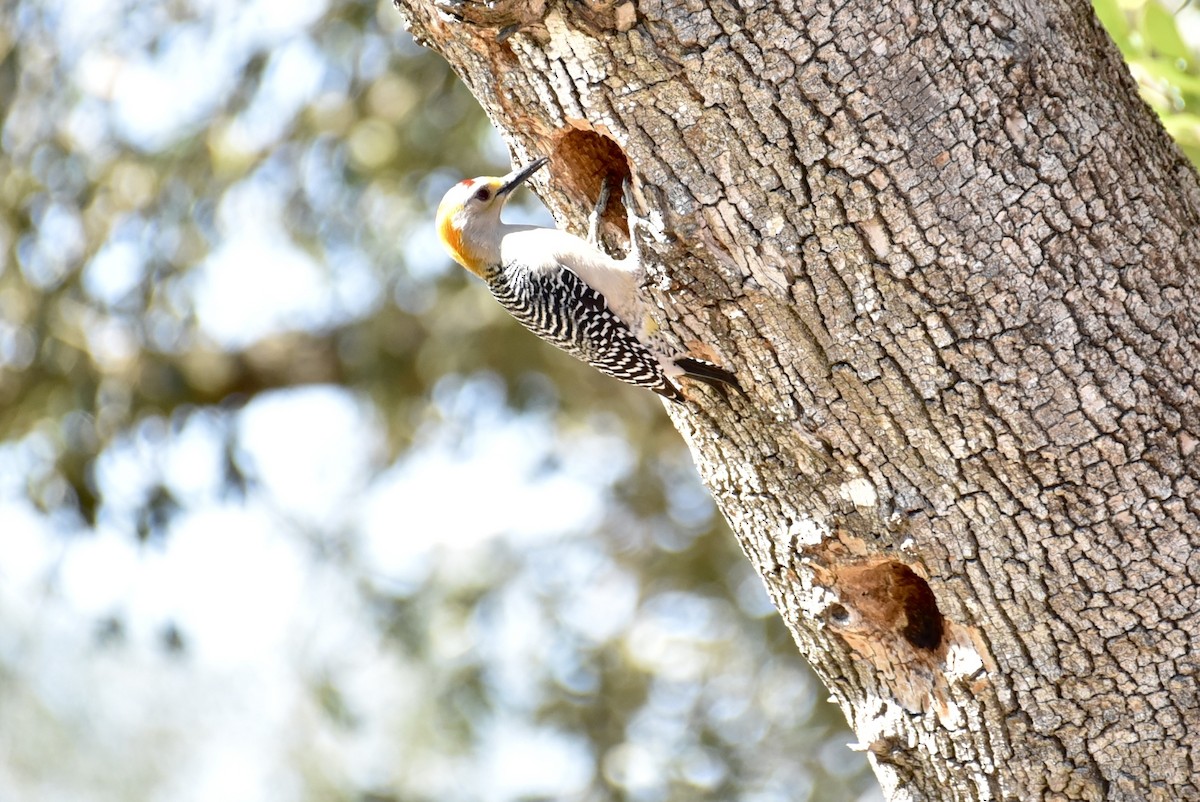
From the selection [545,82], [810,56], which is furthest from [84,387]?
[810,56]

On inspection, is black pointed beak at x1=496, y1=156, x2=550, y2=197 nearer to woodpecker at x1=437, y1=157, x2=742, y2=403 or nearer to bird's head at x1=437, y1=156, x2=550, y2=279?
woodpecker at x1=437, y1=157, x2=742, y2=403

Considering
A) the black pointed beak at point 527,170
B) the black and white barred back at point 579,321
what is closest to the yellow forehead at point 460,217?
the black and white barred back at point 579,321

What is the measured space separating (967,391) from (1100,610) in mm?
575

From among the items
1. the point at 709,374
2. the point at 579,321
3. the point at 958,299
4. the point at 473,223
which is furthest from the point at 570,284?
the point at 958,299

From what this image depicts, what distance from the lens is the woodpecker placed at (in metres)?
2.88

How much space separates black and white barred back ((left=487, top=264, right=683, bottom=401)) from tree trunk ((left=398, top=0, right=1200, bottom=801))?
0.56 meters

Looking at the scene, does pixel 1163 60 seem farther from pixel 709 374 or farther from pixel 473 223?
pixel 473 223

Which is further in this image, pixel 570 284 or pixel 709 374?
pixel 570 284

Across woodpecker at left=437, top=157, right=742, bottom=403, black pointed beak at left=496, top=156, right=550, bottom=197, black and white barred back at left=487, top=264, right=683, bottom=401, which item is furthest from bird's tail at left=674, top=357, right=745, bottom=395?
black pointed beak at left=496, top=156, right=550, bottom=197

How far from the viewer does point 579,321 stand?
3512 millimetres

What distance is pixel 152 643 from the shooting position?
568cm

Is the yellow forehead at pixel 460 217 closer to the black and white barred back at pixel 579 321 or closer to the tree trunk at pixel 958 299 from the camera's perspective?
the black and white barred back at pixel 579 321

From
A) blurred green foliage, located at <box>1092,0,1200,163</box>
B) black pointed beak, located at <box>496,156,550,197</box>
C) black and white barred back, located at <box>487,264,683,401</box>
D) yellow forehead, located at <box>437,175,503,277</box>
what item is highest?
blurred green foliage, located at <box>1092,0,1200,163</box>

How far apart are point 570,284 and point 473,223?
78 cm
